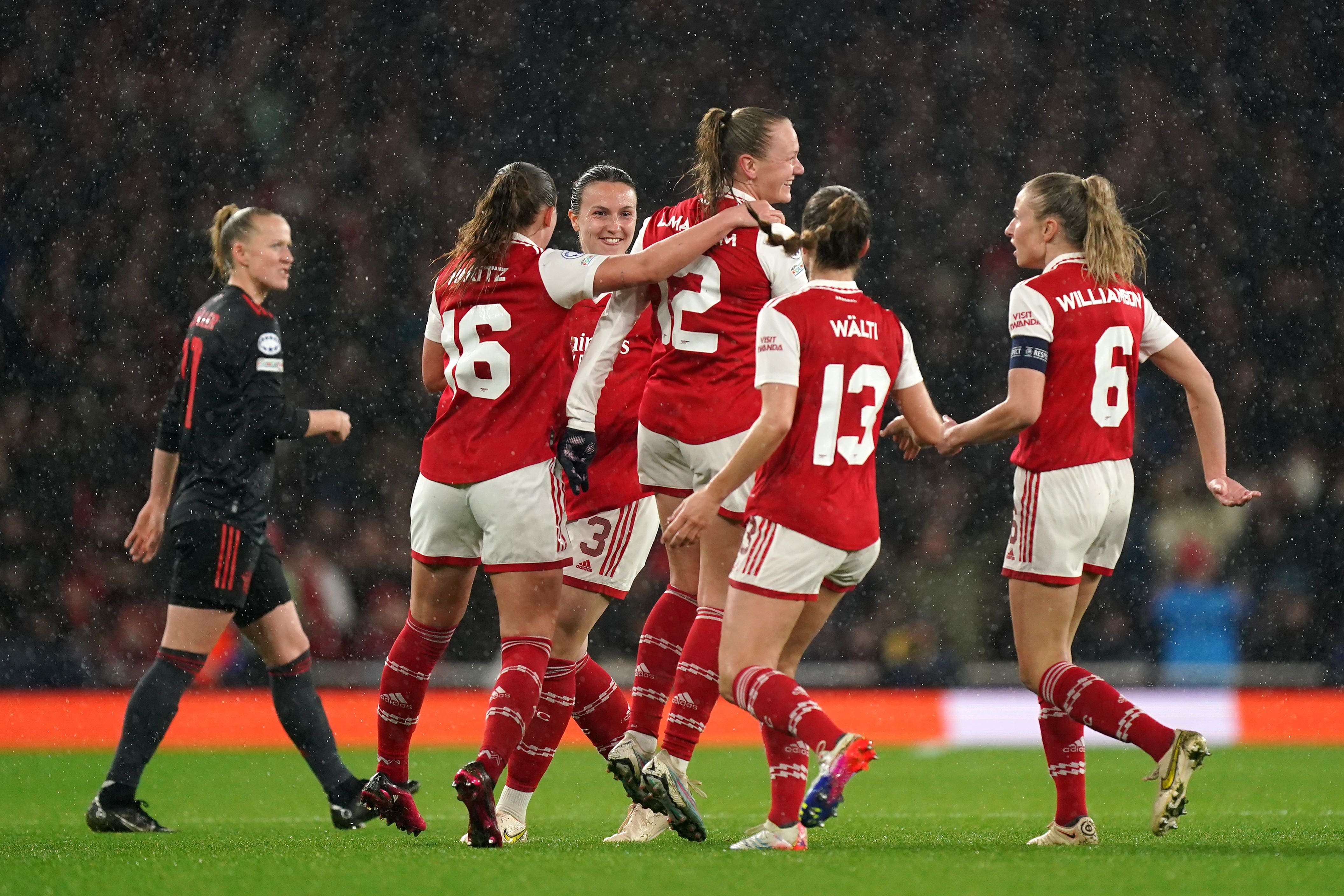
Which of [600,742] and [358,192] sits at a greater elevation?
[358,192]

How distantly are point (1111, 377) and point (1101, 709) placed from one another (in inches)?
39.9

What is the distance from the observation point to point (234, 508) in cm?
529

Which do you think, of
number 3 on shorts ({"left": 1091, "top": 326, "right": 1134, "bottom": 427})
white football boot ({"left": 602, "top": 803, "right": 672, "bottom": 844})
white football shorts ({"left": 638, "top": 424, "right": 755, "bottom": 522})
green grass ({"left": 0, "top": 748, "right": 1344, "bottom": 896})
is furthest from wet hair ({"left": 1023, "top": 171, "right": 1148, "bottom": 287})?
white football boot ({"left": 602, "top": 803, "right": 672, "bottom": 844})

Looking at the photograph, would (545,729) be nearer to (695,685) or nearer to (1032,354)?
(695,685)

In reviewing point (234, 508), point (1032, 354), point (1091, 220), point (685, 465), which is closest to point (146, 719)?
point (234, 508)

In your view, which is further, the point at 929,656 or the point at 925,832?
the point at 929,656

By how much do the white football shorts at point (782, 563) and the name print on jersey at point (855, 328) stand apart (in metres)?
0.56

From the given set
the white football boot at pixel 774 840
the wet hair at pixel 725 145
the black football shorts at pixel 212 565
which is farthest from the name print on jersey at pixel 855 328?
the black football shorts at pixel 212 565

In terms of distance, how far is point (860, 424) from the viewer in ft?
13.5

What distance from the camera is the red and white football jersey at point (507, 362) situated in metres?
4.39

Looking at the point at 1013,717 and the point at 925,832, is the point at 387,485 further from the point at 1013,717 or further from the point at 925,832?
the point at 925,832

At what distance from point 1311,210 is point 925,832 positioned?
11.4 m

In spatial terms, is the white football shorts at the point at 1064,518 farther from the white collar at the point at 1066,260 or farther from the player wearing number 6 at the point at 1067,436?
the white collar at the point at 1066,260

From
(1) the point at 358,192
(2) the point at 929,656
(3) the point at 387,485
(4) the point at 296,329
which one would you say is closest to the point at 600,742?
(2) the point at 929,656
